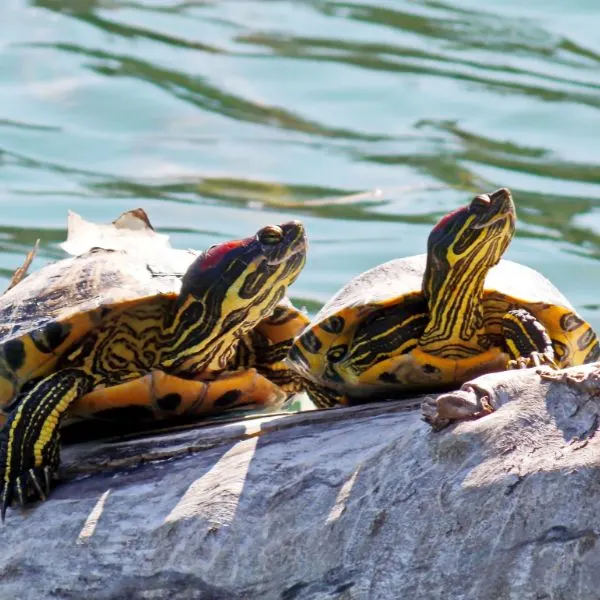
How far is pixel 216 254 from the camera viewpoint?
10.6ft

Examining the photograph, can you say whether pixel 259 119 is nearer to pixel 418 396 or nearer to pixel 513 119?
pixel 513 119

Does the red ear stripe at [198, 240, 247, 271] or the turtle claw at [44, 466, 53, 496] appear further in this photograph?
the red ear stripe at [198, 240, 247, 271]

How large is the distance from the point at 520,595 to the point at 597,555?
142 millimetres

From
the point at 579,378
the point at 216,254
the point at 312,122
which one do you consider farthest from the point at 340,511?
the point at 312,122

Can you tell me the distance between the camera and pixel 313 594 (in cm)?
251

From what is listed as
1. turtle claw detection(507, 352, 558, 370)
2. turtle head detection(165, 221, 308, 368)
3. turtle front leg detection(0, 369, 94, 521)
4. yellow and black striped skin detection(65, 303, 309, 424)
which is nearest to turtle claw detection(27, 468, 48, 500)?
turtle front leg detection(0, 369, 94, 521)

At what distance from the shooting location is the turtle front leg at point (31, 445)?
2961mm

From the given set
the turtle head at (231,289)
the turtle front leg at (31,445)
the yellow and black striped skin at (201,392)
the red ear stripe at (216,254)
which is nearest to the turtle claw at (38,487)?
the turtle front leg at (31,445)

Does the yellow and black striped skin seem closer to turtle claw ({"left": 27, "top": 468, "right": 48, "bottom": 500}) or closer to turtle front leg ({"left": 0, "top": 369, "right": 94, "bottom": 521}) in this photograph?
turtle front leg ({"left": 0, "top": 369, "right": 94, "bottom": 521})

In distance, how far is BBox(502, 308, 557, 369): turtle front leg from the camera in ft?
10.0

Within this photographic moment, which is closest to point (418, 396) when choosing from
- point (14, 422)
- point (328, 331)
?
point (328, 331)

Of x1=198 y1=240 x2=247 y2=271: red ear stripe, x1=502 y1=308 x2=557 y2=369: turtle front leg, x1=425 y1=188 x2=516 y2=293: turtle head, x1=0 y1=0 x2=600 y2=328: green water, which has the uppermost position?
x1=425 y1=188 x2=516 y2=293: turtle head

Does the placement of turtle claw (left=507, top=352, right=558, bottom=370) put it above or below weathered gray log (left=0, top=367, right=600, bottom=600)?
above

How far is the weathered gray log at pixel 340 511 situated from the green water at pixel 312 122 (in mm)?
3655
